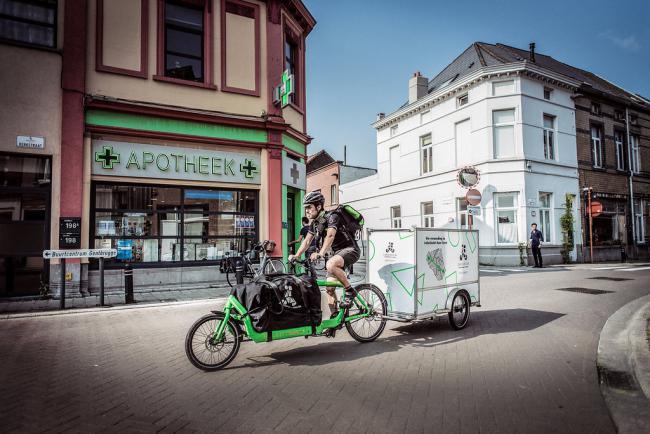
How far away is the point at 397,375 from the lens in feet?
14.0

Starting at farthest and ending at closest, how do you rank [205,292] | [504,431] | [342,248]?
[205,292]
[342,248]
[504,431]

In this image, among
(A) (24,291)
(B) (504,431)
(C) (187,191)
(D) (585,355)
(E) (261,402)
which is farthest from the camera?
(C) (187,191)

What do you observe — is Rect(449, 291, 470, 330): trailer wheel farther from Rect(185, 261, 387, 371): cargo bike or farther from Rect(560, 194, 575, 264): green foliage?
Rect(560, 194, 575, 264): green foliage

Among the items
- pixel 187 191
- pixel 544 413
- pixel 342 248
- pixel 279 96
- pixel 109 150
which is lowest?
pixel 544 413

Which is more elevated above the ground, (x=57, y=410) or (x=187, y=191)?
(x=187, y=191)

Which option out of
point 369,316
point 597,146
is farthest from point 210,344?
point 597,146

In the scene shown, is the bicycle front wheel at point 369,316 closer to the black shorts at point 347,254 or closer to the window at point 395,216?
the black shorts at point 347,254

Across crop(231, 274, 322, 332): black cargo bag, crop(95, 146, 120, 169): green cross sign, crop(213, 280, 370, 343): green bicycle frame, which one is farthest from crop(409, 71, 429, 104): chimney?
crop(213, 280, 370, 343): green bicycle frame

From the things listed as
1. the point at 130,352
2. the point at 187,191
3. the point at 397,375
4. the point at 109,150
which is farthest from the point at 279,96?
the point at 397,375

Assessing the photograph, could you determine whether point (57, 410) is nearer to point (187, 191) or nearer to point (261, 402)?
point (261, 402)

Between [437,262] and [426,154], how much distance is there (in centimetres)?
1923

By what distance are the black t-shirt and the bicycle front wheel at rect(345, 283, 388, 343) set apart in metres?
0.64

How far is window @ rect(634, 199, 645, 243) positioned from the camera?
82.6ft

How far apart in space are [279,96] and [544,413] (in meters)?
11.3
